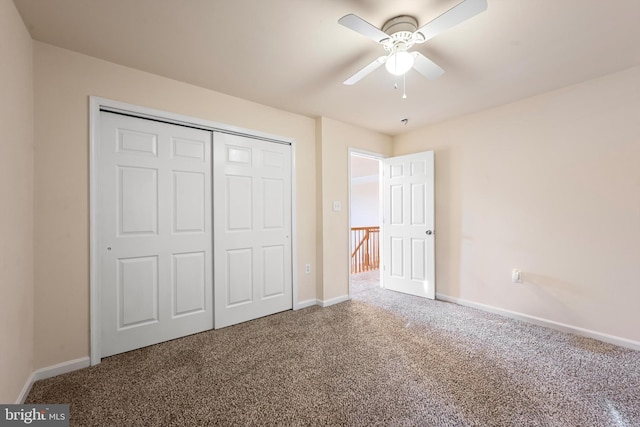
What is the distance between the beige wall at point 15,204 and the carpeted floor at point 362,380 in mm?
353

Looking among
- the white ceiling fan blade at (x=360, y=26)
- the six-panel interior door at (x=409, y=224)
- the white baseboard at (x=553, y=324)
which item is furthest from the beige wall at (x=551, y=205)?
the white ceiling fan blade at (x=360, y=26)

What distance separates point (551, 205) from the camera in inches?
109

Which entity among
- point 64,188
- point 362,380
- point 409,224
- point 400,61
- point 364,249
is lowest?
point 362,380

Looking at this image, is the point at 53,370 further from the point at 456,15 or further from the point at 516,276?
the point at 516,276

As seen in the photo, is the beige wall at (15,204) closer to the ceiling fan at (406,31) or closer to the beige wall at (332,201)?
the ceiling fan at (406,31)

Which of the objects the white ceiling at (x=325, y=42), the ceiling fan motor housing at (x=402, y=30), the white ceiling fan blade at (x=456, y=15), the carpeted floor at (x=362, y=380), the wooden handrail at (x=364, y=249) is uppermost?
the white ceiling at (x=325, y=42)

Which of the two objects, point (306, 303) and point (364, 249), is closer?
point (306, 303)

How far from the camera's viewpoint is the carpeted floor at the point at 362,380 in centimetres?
156

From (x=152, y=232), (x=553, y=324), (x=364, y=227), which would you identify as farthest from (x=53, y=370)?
(x=364, y=227)

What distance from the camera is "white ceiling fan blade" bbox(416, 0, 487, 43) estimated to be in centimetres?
128

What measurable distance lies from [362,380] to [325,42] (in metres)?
2.38

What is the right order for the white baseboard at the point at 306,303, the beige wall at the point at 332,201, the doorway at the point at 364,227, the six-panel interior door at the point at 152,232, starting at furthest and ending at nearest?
the doorway at the point at 364,227, the beige wall at the point at 332,201, the white baseboard at the point at 306,303, the six-panel interior door at the point at 152,232

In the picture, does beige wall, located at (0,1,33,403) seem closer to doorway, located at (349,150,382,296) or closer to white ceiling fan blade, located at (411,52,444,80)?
white ceiling fan blade, located at (411,52,444,80)

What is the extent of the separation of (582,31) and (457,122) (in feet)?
5.52
